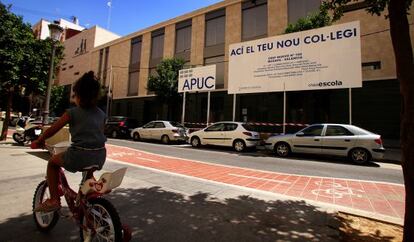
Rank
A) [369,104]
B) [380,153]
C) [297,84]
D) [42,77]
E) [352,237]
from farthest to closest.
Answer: [369,104] → [297,84] → [42,77] → [380,153] → [352,237]

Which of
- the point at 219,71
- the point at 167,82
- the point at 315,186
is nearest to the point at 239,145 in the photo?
the point at 315,186

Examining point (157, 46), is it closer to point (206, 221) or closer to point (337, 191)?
point (337, 191)

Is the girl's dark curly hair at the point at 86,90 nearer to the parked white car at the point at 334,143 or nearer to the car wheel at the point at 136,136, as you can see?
the parked white car at the point at 334,143

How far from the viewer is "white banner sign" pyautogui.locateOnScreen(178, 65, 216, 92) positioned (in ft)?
56.9

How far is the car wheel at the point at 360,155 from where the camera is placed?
32.6ft

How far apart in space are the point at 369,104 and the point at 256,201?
13.6 meters

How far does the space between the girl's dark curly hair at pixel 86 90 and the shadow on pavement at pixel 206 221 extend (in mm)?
1616

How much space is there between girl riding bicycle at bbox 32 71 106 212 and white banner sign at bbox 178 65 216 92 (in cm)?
1455

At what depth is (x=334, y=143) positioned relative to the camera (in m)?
10.6

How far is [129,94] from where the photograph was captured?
29.8 meters

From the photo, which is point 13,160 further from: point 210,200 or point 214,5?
point 214,5

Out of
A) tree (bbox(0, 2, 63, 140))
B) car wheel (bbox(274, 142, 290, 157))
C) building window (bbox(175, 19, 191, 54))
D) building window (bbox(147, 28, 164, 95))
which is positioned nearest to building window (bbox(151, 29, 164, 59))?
building window (bbox(147, 28, 164, 95))

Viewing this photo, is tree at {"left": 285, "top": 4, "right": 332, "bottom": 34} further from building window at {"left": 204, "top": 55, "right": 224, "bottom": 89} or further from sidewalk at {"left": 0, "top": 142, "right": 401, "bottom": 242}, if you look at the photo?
sidewalk at {"left": 0, "top": 142, "right": 401, "bottom": 242}

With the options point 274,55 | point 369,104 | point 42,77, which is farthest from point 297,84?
point 42,77
